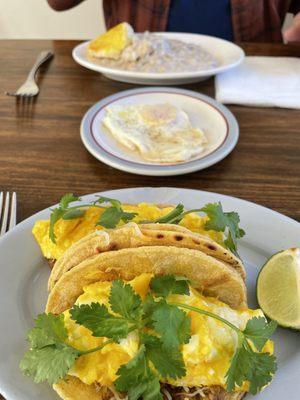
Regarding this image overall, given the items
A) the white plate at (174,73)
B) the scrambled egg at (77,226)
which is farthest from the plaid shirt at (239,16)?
the scrambled egg at (77,226)

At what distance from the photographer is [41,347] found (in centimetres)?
80

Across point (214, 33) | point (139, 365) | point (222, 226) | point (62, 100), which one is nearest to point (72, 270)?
point (139, 365)

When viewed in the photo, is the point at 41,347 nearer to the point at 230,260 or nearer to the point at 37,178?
the point at 230,260

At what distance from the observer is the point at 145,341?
2.53ft

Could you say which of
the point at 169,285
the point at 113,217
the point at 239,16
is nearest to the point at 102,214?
the point at 113,217

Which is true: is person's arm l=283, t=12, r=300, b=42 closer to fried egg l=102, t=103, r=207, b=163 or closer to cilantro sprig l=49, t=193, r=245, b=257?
fried egg l=102, t=103, r=207, b=163

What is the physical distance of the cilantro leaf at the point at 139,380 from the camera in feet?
2.46

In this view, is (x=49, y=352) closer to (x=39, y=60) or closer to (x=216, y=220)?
(x=216, y=220)

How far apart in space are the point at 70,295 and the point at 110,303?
11 centimetres

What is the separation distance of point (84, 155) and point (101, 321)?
2.74 ft

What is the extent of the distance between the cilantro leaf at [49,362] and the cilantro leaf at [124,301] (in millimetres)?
93

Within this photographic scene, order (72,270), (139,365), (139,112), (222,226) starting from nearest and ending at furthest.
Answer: (139,365), (72,270), (222,226), (139,112)

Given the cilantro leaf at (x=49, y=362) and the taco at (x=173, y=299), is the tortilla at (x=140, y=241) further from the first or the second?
the cilantro leaf at (x=49, y=362)

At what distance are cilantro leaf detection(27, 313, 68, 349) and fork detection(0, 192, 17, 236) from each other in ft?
1.43
